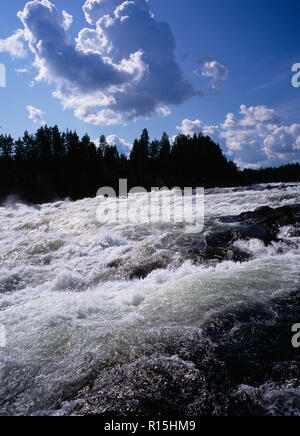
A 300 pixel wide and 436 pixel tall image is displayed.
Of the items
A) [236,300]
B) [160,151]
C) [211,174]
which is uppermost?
[160,151]

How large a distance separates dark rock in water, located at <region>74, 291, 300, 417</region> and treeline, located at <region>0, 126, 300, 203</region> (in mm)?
45009

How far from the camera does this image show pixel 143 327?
4.40 meters

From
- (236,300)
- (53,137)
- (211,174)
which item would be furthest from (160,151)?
(236,300)

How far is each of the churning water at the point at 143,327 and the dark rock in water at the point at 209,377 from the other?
0.6 inches

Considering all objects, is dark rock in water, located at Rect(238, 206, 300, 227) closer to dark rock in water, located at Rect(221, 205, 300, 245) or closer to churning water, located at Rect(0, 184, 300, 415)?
dark rock in water, located at Rect(221, 205, 300, 245)

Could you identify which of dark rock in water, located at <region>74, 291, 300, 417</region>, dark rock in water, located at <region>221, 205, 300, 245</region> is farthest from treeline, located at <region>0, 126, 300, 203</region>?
dark rock in water, located at <region>74, 291, 300, 417</region>

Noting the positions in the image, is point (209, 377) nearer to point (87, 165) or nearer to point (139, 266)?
point (139, 266)

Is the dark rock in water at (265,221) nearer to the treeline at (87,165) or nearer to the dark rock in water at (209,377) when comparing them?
the dark rock in water at (209,377)

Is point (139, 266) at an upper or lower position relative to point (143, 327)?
upper

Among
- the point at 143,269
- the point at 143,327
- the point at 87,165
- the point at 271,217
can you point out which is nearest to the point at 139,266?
the point at 143,269

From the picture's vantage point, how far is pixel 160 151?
69688mm

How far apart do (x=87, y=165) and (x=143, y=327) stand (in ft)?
194
